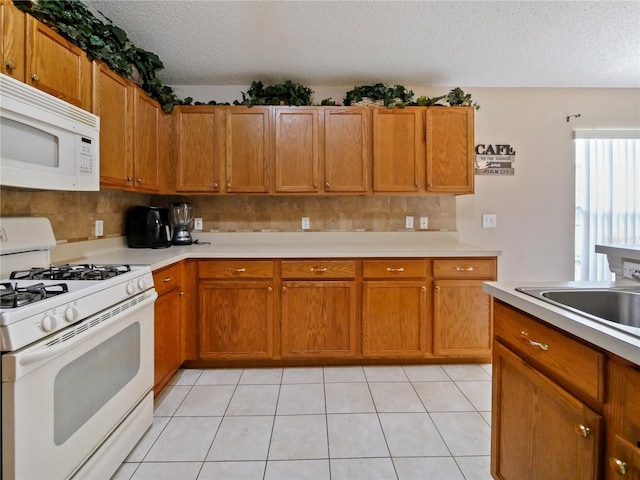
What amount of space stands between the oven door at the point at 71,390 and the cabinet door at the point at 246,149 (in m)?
1.31

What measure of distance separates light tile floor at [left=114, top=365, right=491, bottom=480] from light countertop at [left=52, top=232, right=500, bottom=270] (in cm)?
86

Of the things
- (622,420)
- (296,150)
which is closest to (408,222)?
(296,150)

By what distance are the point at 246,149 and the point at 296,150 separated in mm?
407

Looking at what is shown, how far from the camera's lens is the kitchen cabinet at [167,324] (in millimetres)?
1952

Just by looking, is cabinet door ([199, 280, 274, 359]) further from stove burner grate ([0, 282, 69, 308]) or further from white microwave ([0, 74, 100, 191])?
stove burner grate ([0, 282, 69, 308])

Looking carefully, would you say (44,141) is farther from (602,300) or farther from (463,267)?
(463,267)

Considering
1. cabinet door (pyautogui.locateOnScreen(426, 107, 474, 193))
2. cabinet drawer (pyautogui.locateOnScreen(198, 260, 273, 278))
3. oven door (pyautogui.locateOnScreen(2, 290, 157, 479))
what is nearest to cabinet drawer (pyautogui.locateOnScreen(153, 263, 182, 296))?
cabinet drawer (pyautogui.locateOnScreen(198, 260, 273, 278))

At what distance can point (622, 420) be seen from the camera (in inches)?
28.3

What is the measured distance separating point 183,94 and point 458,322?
9.88 ft

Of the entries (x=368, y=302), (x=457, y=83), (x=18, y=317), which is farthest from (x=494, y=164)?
(x=18, y=317)

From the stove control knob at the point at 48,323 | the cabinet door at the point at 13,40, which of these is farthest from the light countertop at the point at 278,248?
the cabinet door at the point at 13,40

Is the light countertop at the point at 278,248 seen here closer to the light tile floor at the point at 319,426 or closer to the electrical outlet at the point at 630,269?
the light tile floor at the point at 319,426

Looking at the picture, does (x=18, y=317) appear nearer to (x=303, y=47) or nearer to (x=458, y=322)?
(x=303, y=47)

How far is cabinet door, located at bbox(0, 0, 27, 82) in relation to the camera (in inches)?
51.4
